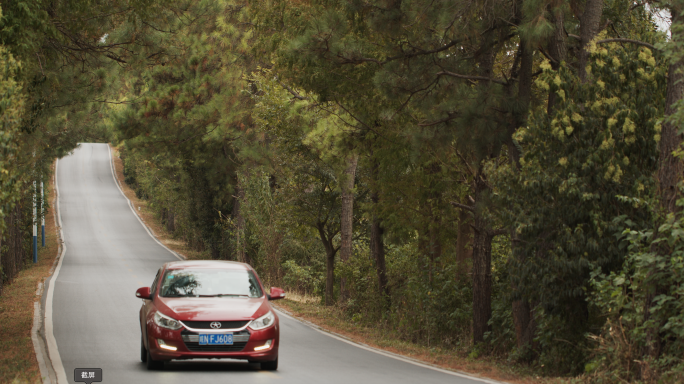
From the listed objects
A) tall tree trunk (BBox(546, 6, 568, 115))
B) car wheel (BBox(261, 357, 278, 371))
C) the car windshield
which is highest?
tall tree trunk (BBox(546, 6, 568, 115))

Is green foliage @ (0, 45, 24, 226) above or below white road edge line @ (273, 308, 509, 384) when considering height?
above

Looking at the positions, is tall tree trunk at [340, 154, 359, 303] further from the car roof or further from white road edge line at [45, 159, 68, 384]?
the car roof

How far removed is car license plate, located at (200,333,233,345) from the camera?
10.1m

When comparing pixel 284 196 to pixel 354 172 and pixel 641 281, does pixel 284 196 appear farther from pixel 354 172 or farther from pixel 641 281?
pixel 641 281

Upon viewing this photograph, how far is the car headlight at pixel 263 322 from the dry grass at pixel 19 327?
2.83 meters

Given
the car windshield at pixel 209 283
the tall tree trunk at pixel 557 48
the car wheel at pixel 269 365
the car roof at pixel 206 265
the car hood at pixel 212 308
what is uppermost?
the tall tree trunk at pixel 557 48

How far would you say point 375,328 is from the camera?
2030 cm

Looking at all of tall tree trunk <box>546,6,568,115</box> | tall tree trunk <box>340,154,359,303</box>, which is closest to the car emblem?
tall tree trunk <box>546,6,568,115</box>

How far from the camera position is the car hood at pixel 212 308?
1026cm

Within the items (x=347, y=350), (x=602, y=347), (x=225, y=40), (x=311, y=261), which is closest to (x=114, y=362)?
(x=347, y=350)

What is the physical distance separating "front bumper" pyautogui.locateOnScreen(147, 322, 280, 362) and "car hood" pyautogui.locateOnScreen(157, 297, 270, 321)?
0.22 m

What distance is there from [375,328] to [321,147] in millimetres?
5063

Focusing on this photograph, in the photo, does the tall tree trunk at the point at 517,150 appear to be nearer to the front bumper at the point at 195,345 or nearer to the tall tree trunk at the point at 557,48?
the tall tree trunk at the point at 557,48

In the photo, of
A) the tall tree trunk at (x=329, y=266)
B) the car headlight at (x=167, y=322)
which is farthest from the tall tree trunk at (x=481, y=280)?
the tall tree trunk at (x=329, y=266)
